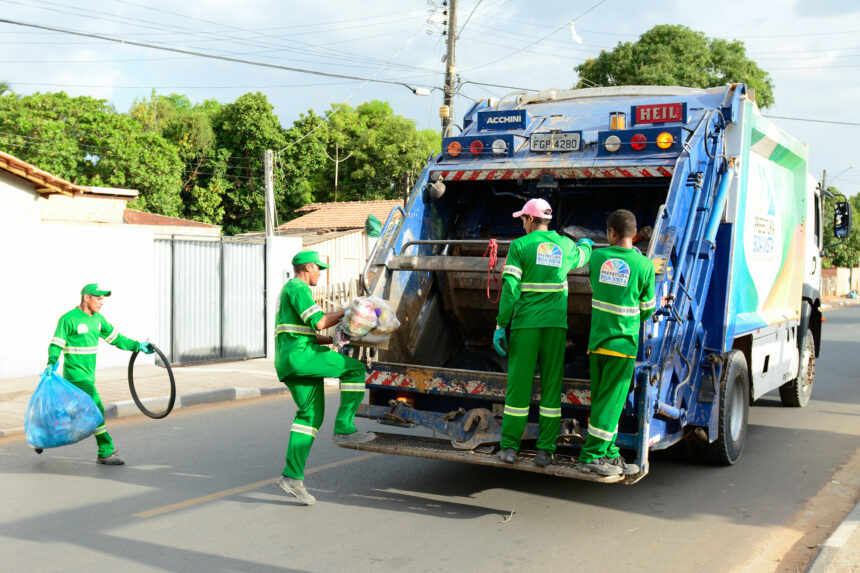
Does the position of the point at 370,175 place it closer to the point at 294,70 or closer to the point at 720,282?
the point at 294,70

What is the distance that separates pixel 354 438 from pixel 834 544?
2.82 m

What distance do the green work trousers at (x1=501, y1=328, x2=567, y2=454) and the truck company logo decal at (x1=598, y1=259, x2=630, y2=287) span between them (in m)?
0.42

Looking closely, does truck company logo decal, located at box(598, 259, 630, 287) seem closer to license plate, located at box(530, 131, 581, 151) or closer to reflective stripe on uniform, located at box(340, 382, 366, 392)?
license plate, located at box(530, 131, 581, 151)

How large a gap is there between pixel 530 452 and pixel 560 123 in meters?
2.83

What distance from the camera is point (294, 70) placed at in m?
18.3

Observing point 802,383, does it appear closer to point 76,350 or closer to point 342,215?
point 76,350

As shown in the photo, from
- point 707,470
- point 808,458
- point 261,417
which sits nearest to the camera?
point 707,470

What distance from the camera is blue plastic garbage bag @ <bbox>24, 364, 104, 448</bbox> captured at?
632cm

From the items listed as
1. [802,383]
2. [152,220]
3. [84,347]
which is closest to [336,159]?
[152,220]

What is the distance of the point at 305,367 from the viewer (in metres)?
5.38

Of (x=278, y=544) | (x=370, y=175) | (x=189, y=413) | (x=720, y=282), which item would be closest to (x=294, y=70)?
(x=189, y=413)

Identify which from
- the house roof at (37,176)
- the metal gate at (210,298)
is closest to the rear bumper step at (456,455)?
the metal gate at (210,298)

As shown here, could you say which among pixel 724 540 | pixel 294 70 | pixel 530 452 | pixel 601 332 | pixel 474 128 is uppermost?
pixel 294 70

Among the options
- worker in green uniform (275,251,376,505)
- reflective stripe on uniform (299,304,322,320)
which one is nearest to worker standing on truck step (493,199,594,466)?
worker in green uniform (275,251,376,505)
